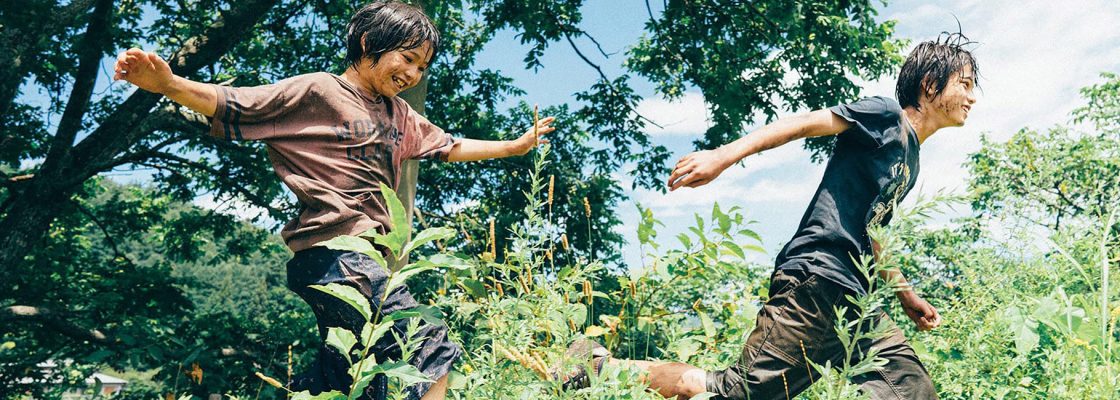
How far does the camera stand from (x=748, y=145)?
6.77ft

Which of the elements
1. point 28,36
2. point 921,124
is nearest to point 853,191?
point 921,124

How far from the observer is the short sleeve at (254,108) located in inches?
80.0

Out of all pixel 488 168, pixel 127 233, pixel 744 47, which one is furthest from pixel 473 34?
pixel 127 233

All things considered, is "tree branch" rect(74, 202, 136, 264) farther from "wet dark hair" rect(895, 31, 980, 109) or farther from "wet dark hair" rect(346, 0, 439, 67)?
"wet dark hair" rect(895, 31, 980, 109)

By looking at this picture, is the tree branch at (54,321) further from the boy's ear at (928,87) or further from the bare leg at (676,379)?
the boy's ear at (928,87)

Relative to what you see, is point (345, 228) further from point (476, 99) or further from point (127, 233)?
point (127, 233)

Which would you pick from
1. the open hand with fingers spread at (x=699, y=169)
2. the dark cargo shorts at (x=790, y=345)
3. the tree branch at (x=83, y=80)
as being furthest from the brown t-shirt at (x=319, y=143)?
the tree branch at (x=83, y=80)

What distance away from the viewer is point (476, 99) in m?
10.7

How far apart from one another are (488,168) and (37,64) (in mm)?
5358

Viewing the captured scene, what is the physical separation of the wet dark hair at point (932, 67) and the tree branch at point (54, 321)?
722 centimetres

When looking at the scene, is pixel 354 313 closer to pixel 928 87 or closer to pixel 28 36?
pixel 928 87

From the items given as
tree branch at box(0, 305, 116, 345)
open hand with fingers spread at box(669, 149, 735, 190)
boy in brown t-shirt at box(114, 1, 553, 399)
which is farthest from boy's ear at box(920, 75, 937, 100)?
tree branch at box(0, 305, 116, 345)

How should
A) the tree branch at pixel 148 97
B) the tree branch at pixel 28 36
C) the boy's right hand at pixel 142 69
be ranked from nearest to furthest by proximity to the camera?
the boy's right hand at pixel 142 69, the tree branch at pixel 28 36, the tree branch at pixel 148 97

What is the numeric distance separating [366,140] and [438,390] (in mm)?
782
